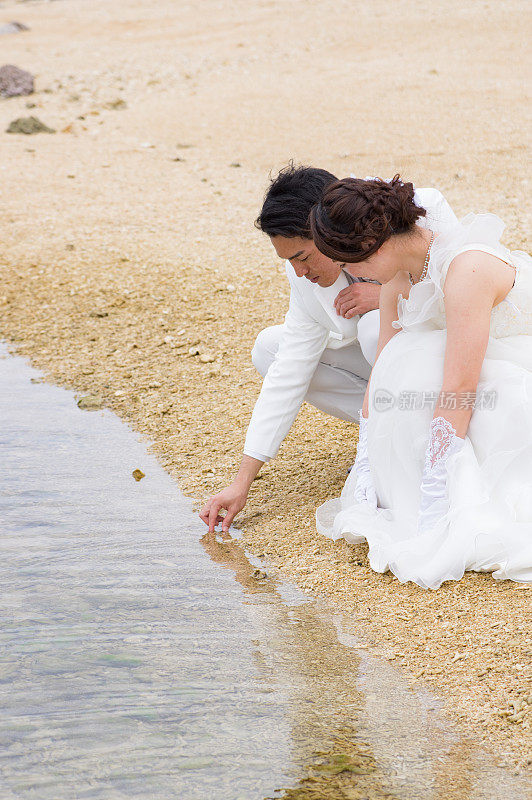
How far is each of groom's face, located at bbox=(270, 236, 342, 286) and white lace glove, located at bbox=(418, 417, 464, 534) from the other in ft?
2.34

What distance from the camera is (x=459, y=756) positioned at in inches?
91.4

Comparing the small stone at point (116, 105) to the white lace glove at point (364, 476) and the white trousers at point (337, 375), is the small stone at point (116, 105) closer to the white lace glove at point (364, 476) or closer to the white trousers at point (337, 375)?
the white trousers at point (337, 375)

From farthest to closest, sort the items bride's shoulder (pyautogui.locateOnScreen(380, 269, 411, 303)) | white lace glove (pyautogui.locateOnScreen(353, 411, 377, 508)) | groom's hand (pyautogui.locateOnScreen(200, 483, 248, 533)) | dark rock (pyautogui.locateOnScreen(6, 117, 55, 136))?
dark rock (pyautogui.locateOnScreen(6, 117, 55, 136)) → groom's hand (pyautogui.locateOnScreen(200, 483, 248, 533)) → white lace glove (pyautogui.locateOnScreen(353, 411, 377, 508)) → bride's shoulder (pyautogui.locateOnScreen(380, 269, 411, 303))

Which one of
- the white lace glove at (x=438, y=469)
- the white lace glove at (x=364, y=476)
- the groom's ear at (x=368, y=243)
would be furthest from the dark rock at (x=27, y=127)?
the white lace glove at (x=438, y=469)

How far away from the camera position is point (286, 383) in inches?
143

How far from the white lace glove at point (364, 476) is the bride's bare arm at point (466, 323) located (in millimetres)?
424

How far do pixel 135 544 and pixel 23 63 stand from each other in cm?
1698

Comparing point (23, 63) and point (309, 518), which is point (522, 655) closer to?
point (309, 518)

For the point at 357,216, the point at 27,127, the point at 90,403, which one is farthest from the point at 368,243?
the point at 27,127

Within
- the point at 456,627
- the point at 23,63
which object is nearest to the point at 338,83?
the point at 23,63

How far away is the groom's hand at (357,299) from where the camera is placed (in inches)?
145

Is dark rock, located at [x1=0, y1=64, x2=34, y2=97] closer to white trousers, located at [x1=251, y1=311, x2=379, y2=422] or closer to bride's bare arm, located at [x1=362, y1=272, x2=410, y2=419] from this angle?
white trousers, located at [x1=251, y1=311, x2=379, y2=422]

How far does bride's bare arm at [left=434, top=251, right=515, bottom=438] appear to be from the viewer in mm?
2961

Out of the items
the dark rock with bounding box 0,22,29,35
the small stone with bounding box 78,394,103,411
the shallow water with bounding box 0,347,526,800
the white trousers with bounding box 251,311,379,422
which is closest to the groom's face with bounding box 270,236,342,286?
the white trousers with bounding box 251,311,379,422
